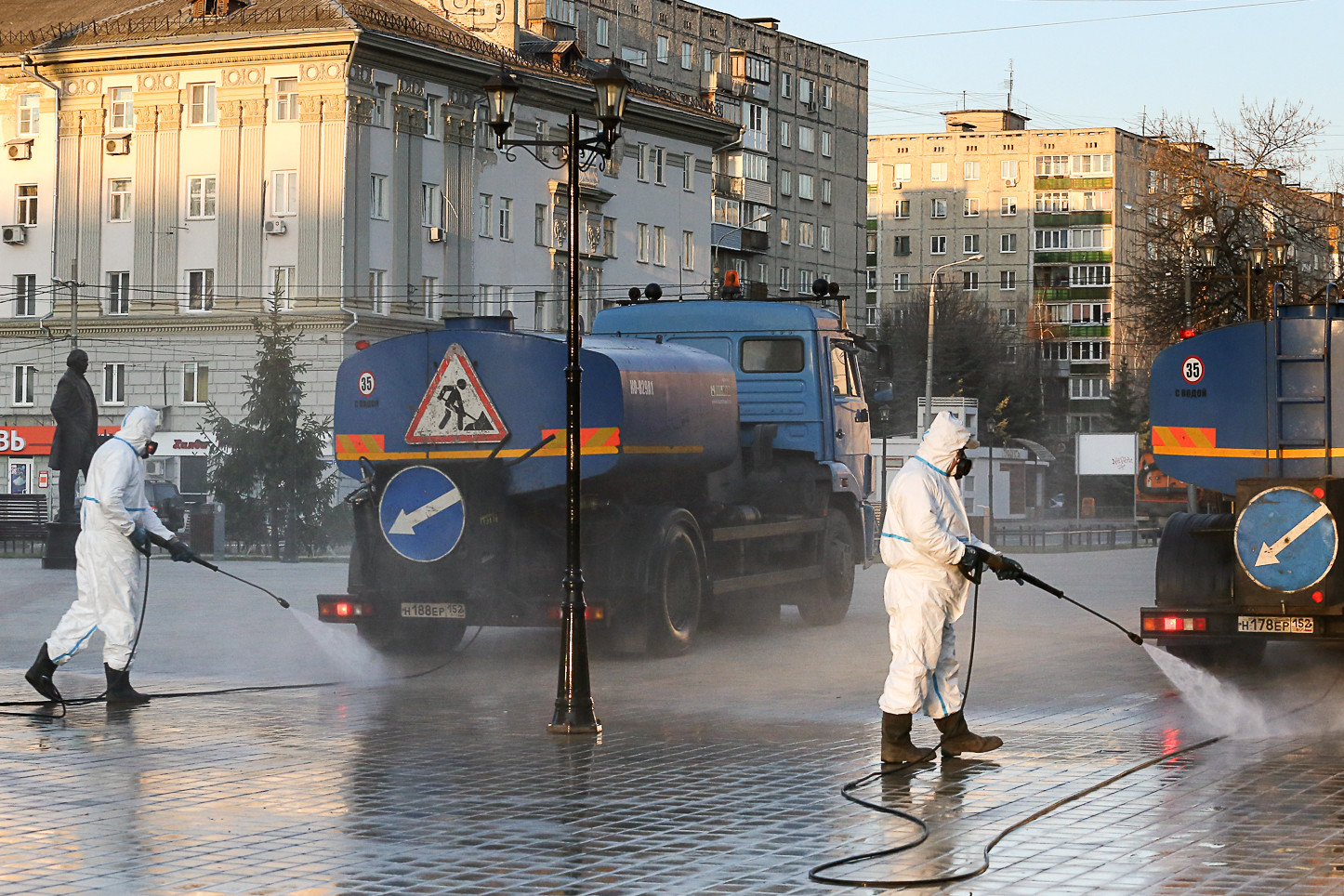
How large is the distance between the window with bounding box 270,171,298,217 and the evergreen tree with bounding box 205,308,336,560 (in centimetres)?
1559

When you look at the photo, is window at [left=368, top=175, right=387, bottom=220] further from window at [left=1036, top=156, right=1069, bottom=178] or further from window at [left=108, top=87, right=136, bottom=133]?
window at [left=1036, top=156, right=1069, bottom=178]

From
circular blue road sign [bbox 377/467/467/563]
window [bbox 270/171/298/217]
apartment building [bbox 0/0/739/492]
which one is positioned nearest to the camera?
circular blue road sign [bbox 377/467/467/563]

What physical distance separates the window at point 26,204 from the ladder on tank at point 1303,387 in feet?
176

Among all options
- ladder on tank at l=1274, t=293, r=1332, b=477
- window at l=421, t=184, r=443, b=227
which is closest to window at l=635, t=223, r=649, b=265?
window at l=421, t=184, r=443, b=227

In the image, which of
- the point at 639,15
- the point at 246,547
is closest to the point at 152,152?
the point at 246,547

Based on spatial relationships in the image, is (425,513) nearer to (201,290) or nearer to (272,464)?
(272,464)

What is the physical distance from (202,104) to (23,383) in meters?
10.3

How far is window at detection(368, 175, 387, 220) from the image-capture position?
58.8m

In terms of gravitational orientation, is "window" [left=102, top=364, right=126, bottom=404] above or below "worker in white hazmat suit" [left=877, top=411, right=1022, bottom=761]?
above

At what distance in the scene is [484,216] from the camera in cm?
6381

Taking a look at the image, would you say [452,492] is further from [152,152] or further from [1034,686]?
[152,152]

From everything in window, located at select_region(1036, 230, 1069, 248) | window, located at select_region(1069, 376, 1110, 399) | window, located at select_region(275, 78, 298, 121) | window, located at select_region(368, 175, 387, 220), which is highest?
window, located at select_region(1036, 230, 1069, 248)

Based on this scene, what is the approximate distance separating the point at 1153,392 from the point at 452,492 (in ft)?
17.5

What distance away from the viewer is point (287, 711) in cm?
1309
